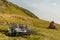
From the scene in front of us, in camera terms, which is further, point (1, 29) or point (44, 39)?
point (1, 29)

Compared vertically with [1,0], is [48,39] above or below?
below

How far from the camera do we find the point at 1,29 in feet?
174

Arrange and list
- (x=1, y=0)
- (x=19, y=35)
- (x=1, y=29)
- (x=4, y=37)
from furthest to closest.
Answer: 1. (x=1, y=0)
2. (x=1, y=29)
3. (x=19, y=35)
4. (x=4, y=37)

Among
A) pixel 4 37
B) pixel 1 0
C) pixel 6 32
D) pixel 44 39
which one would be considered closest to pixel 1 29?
pixel 6 32

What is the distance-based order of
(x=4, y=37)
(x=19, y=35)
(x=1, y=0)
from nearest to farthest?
(x=4, y=37)
(x=19, y=35)
(x=1, y=0)

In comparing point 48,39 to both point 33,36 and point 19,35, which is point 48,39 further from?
point 19,35

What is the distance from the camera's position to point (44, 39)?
47.5m

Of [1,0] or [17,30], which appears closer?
[17,30]

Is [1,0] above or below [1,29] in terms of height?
above

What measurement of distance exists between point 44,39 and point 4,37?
7952 mm

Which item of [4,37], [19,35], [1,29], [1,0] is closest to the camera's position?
[4,37]

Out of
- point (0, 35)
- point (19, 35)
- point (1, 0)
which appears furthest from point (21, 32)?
point (1, 0)

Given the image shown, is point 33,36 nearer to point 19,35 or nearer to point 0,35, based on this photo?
point 19,35

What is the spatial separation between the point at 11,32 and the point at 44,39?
714 cm
